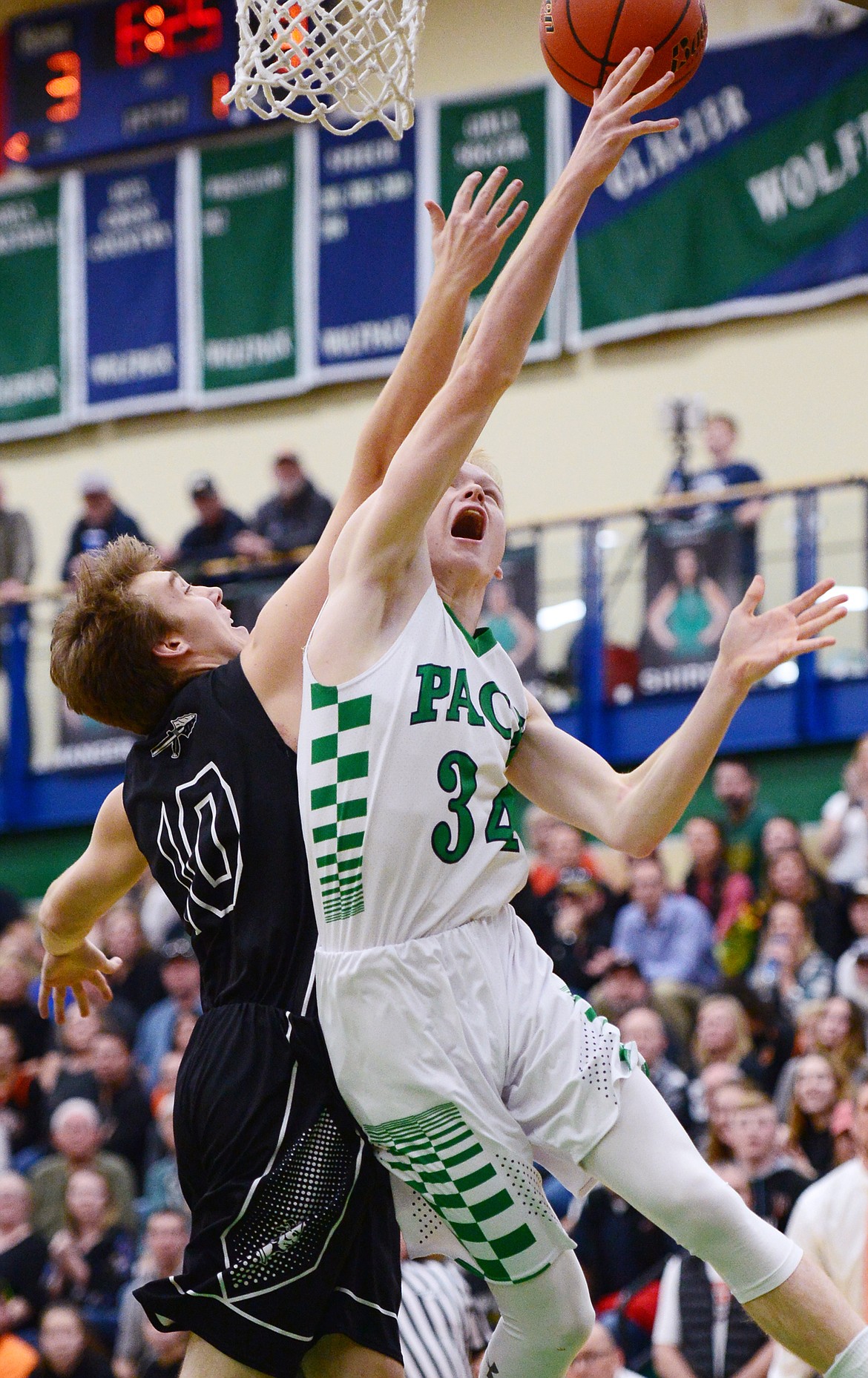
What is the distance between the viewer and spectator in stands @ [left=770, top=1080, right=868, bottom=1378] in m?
6.96

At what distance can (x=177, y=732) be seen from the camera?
4.16 meters

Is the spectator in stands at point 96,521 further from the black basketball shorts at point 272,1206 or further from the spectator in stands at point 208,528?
the black basketball shorts at point 272,1206

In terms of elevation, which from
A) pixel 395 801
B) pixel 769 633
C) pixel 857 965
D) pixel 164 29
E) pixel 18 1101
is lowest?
pixel 18 1101

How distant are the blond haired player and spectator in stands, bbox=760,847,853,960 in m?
5.90

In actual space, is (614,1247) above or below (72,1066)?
below

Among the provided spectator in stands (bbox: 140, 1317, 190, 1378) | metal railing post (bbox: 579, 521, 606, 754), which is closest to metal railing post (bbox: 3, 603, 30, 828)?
metal railing post (bbox: 579, 521, 606, 754)

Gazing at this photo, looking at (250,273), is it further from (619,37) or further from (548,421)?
(619,37)

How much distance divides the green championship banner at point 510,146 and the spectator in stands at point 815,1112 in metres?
8.38

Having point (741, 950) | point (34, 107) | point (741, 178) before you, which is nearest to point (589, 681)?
point (741, 950)

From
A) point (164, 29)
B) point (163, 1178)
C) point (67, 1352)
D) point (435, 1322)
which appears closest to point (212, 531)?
point (164, 29)

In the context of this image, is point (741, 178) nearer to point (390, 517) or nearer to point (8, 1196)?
point (8, 1196)

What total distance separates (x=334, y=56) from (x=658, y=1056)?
512 cm

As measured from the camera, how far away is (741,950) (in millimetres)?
10164

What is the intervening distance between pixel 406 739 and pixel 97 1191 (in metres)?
6.41
